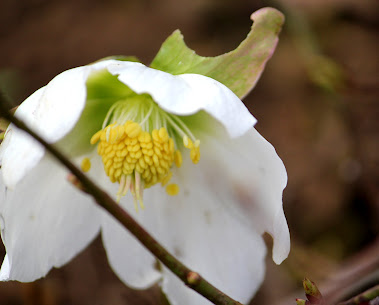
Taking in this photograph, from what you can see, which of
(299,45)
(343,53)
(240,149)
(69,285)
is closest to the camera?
(240,149)

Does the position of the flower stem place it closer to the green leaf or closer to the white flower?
the white flower

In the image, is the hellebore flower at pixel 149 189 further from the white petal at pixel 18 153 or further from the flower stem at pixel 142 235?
the flower stem at pixel 142 235

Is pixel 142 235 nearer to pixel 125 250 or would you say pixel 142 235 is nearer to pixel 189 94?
pixel 189 94

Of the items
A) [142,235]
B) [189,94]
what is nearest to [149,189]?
[189,94]

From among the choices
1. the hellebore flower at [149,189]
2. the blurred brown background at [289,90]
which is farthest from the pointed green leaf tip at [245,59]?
the blurred brown background at [289,90]

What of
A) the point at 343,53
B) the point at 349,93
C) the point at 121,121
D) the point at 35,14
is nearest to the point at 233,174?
the point at 121,121

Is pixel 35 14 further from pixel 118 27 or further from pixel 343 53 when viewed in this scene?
pixel 343 53

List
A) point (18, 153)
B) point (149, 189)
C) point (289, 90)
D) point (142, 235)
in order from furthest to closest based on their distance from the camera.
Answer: point (289, 90), point (149, 189), point (18, 153), point (142, 235)

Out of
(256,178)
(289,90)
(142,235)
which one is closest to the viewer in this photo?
(142,235)
